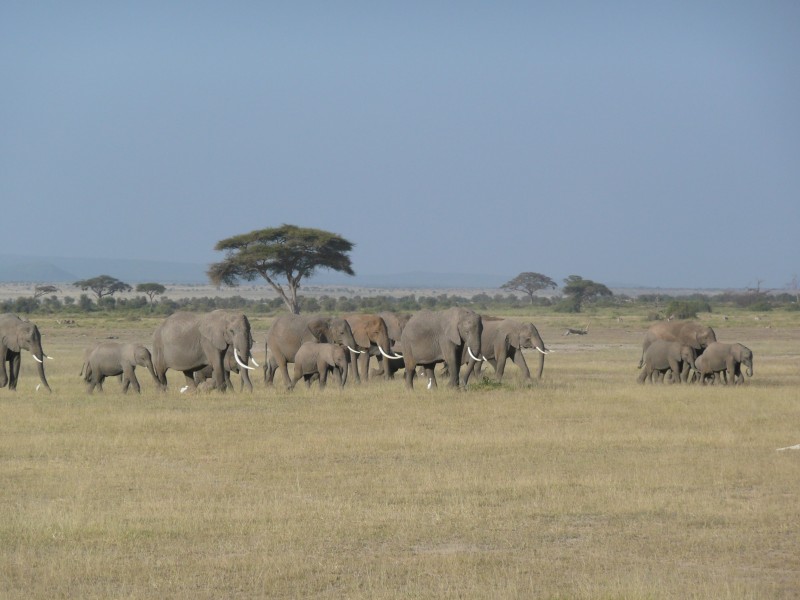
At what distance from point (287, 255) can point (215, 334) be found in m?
36.0

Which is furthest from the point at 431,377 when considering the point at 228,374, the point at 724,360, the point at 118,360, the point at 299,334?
the point at 118,360

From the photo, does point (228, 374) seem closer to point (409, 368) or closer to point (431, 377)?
point (409, 368)

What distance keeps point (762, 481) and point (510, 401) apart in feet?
32.7

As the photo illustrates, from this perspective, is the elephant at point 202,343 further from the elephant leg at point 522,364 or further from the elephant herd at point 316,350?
the elephant leg at point 522,364

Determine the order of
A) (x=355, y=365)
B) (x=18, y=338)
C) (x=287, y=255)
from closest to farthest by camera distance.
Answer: (x=18, y=338) → (x=355, y=365) → (x=287, y=255)

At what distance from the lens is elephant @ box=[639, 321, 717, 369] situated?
3107 centimetres

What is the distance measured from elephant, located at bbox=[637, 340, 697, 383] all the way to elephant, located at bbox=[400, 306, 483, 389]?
453 centimetres

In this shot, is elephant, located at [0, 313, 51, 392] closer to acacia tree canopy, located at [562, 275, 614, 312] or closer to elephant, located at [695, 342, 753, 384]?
elephant, located at [695, 342, 753, 384]

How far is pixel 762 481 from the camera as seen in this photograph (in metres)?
13.8

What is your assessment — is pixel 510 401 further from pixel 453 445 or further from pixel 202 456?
pixel 202 456

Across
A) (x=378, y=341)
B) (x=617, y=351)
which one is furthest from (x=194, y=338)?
(x=617, y=351)

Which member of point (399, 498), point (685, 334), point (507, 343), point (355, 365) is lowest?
point (399, 498)

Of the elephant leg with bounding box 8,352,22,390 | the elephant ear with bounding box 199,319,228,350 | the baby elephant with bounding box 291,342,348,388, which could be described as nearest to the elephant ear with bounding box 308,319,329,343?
the baby elephant with bounding box 291,342,348,388

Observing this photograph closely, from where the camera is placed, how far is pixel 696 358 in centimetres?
3027
